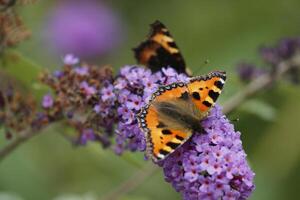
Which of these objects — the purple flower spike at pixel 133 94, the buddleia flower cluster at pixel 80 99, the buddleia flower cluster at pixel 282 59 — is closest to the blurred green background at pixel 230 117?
Answer: the buddleia flower cluster at pixel 282 59

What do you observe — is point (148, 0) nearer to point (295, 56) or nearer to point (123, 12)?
point (123, 12)

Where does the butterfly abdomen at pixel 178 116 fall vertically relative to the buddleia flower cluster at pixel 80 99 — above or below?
above

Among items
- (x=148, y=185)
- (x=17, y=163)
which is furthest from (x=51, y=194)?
(x=148, y=185)

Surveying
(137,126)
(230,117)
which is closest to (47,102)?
(137,126)

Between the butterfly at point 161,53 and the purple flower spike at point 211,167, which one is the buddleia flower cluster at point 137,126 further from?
the butterfly at point 161,53

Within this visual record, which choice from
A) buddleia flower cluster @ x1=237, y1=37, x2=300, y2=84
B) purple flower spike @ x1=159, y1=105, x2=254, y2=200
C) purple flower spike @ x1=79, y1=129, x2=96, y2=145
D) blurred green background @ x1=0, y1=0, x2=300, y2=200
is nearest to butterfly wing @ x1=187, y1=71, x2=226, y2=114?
purple flower spike @ x1=159, y1=105, x2=254, y2=200

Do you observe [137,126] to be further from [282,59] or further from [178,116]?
[282,59]
